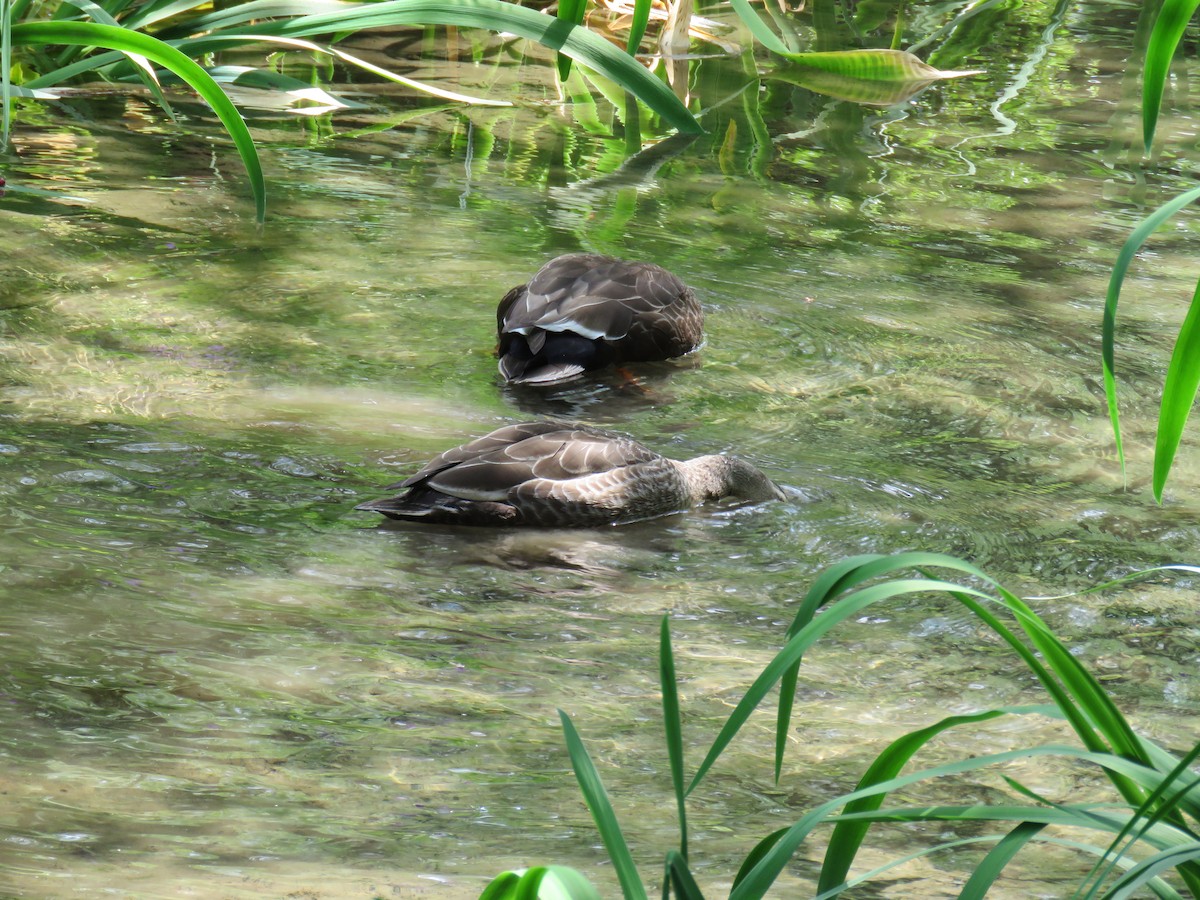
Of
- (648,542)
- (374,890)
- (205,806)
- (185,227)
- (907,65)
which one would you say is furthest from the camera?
(907,65)

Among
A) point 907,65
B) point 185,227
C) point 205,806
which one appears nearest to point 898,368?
point 185,227

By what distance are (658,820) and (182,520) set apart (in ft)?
6.98

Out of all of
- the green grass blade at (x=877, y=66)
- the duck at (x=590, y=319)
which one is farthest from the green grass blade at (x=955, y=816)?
the green grass blade at (x=877, y=66)

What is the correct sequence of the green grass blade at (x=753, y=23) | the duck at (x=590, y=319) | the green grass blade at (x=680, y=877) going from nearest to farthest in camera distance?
the green grass blade at (x=680, y=877) < the duck at (x=590, y=319) < the green grass blade at (x=753, y=23)

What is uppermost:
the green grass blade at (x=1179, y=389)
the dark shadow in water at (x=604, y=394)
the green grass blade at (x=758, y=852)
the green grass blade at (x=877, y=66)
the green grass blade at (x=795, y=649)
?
the green grass blade at (x=1179, y=389)

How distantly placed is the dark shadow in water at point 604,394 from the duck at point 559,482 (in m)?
0.76

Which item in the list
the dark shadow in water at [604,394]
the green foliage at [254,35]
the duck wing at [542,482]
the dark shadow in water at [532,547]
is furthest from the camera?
the dark shadow in water at [604,394]

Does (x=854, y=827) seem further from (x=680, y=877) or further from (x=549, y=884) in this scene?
(x=549, y=884)

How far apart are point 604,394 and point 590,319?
1.08ft

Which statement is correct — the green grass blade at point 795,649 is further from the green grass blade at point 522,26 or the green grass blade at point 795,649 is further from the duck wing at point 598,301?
the green grass blade at point 522,26

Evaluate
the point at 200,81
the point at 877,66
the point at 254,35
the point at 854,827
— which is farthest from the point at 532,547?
the point at 877,66

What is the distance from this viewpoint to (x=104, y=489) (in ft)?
15.8

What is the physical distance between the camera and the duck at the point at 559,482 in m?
4.93

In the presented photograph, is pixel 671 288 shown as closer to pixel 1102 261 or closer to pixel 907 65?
pixel 1102 261
